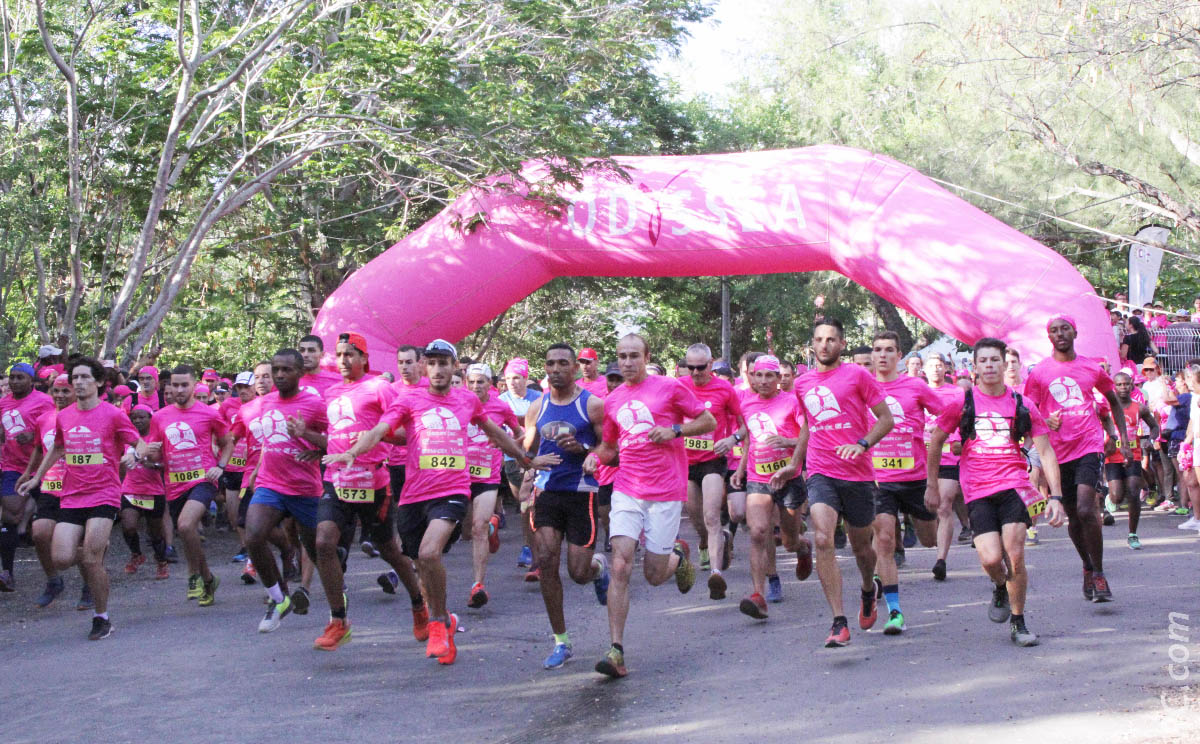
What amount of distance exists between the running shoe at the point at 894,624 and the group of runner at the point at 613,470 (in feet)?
0.05

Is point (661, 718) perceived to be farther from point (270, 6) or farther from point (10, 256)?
point (10, 256)

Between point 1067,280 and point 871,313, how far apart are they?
28452mm

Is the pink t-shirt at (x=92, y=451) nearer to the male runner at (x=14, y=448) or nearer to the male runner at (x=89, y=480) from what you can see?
the male runner at (x=89, y=480)

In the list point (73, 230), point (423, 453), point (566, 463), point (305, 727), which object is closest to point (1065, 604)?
point (566, 463)

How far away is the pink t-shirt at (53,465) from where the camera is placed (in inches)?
346

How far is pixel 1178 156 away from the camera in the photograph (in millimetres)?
20562

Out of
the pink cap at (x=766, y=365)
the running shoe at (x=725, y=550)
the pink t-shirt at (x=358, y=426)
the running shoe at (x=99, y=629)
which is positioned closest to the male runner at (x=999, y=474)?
the pink cap at (x=766, y=365)

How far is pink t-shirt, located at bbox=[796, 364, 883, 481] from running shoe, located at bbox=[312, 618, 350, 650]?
2986 mm

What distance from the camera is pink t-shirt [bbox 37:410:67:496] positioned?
880 cm

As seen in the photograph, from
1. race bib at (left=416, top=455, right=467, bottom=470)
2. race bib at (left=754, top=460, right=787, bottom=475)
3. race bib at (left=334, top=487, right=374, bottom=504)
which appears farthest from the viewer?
race bib at (left=754, top=460, right=787, bottom=475)

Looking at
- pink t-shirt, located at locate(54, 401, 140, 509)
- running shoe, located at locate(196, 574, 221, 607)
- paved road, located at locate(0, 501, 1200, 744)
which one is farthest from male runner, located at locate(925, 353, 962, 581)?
pink t-shirt, located at locate(54, 401, 140, 509)

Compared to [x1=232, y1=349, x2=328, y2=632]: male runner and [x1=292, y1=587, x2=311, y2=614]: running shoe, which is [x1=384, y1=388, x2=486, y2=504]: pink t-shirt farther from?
[x1=292, y1=587, x2=311, y2=614]: running shoe

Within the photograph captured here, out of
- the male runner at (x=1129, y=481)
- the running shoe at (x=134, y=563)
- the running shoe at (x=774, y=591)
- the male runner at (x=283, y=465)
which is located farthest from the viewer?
the running shoe at (x=134, y=563)

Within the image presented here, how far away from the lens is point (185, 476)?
10453 mm
